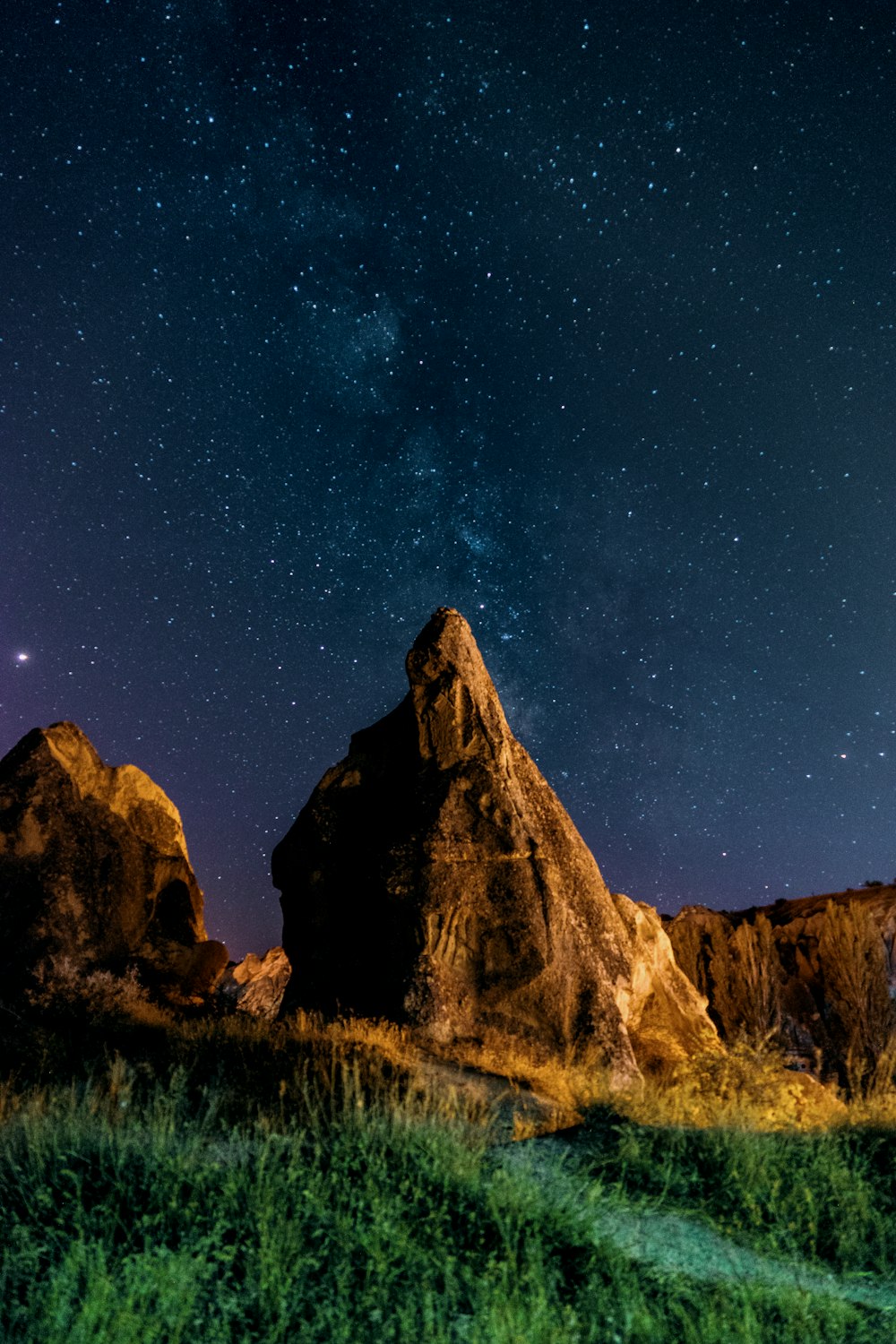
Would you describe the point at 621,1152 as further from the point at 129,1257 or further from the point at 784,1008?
the point at 784,1008

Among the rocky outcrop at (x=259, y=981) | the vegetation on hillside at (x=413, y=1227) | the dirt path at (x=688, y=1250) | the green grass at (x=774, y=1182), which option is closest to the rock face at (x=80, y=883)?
the rocky outcrop at (x=259, y=981)

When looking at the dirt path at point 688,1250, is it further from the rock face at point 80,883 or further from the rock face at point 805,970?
the rock face at point 805,970

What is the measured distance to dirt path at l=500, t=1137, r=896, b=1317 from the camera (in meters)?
5.11

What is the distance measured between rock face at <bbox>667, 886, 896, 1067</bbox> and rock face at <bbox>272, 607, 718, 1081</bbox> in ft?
68.8

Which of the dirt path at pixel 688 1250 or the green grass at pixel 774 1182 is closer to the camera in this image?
the dirt path at pixel 688 1250

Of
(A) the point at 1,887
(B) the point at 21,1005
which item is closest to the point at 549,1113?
(B) the point at 21,1005

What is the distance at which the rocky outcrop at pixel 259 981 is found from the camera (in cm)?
3216

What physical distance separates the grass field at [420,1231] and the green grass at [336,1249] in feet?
0.06

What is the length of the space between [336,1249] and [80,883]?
19.0 m

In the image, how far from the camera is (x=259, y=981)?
3691 centimetres

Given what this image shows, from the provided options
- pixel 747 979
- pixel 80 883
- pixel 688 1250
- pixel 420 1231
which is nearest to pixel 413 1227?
pixel 420 1231

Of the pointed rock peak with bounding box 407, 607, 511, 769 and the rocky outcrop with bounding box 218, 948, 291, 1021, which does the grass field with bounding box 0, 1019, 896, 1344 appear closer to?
the pointed rock peak with bounding box 407, 607, 511, 769

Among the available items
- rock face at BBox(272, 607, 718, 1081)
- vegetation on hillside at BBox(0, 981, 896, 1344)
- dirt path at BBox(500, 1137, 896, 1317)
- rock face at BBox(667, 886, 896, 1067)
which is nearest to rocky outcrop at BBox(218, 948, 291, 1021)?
rock face at BBox(272, 607, 718, 1081)

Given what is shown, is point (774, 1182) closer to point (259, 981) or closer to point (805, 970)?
point (259, 981)
